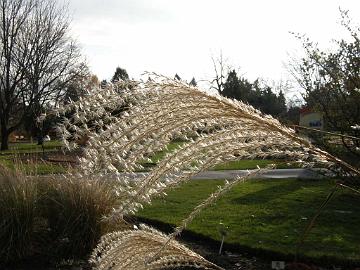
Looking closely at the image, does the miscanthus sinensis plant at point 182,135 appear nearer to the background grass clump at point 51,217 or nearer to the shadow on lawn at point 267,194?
the background grass clump at point 51,217

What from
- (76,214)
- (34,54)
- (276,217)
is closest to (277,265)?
(76,214)

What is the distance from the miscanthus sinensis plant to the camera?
5.50ft

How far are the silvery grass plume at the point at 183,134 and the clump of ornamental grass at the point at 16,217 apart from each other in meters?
5.28

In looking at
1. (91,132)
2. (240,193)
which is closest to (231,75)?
(240,193)

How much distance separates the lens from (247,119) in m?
1.69

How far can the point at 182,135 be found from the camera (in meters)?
1.91

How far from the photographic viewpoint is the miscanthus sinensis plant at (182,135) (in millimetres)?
1678

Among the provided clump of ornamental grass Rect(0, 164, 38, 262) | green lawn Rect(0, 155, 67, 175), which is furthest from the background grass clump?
green lawn Rect(0, 155, 67, 175)

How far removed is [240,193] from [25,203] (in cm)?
707

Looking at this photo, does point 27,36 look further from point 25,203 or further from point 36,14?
point 25,203

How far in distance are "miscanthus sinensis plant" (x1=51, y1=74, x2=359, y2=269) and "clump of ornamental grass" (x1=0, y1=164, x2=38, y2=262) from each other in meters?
5.27

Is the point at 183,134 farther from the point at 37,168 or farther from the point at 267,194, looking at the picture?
the point at 267,194

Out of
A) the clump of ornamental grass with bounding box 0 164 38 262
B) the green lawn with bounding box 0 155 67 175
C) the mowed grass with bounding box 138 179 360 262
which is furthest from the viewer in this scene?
the green lawn with bounding box 0 155 67 175

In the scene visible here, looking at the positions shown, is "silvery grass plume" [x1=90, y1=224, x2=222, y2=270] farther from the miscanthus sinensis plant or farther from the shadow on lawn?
the shadow on lawn
